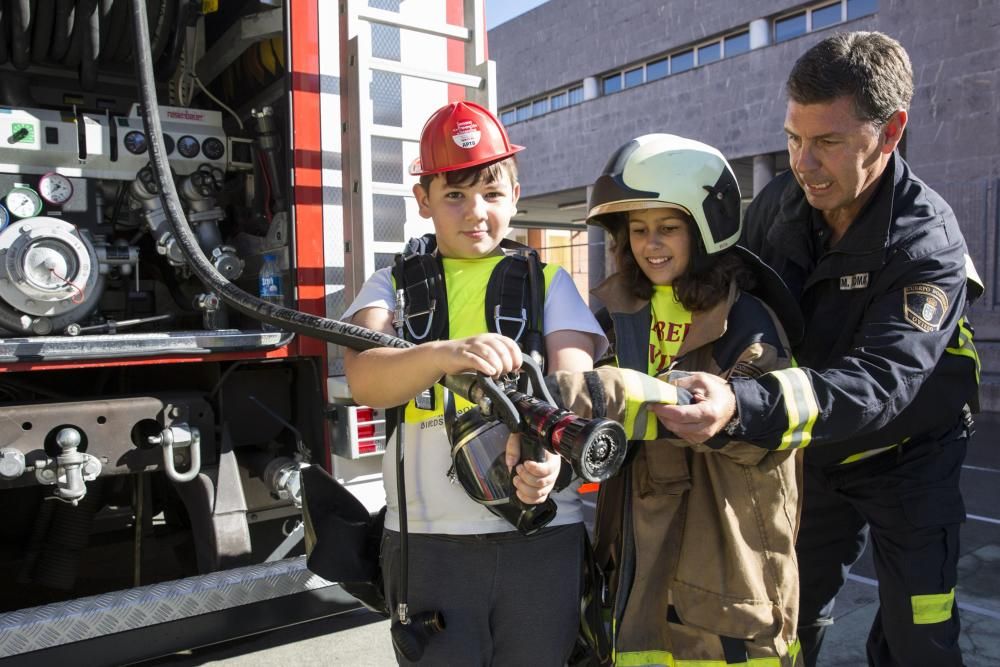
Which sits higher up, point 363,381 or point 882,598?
point 363,381

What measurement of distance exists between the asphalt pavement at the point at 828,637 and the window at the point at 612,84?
17764mm

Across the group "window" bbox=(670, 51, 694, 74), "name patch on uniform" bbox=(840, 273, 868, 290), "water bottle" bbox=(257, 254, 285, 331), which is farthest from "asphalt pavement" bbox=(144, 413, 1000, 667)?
"window" bbox=(670, 51, 694, 74)

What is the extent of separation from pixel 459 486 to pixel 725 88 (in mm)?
16983

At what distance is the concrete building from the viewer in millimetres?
10789

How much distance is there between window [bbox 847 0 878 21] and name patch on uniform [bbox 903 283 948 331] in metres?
14.7

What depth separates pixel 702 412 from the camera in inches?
62.8

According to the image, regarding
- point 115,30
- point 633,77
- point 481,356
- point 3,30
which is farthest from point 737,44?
point 481,356

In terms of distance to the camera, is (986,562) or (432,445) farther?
(986,562)

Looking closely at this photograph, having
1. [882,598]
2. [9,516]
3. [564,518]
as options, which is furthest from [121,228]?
[882,598]

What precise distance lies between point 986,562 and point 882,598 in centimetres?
227

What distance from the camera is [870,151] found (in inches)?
81.4

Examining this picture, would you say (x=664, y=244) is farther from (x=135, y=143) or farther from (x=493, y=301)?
(x=135, y=143)

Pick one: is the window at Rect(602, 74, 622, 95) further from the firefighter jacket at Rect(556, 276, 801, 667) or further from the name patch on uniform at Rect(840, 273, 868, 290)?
the firefighter jacket at Rect(556, 276, 801, 667)

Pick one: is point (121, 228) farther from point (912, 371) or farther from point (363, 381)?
point (912, 371)
